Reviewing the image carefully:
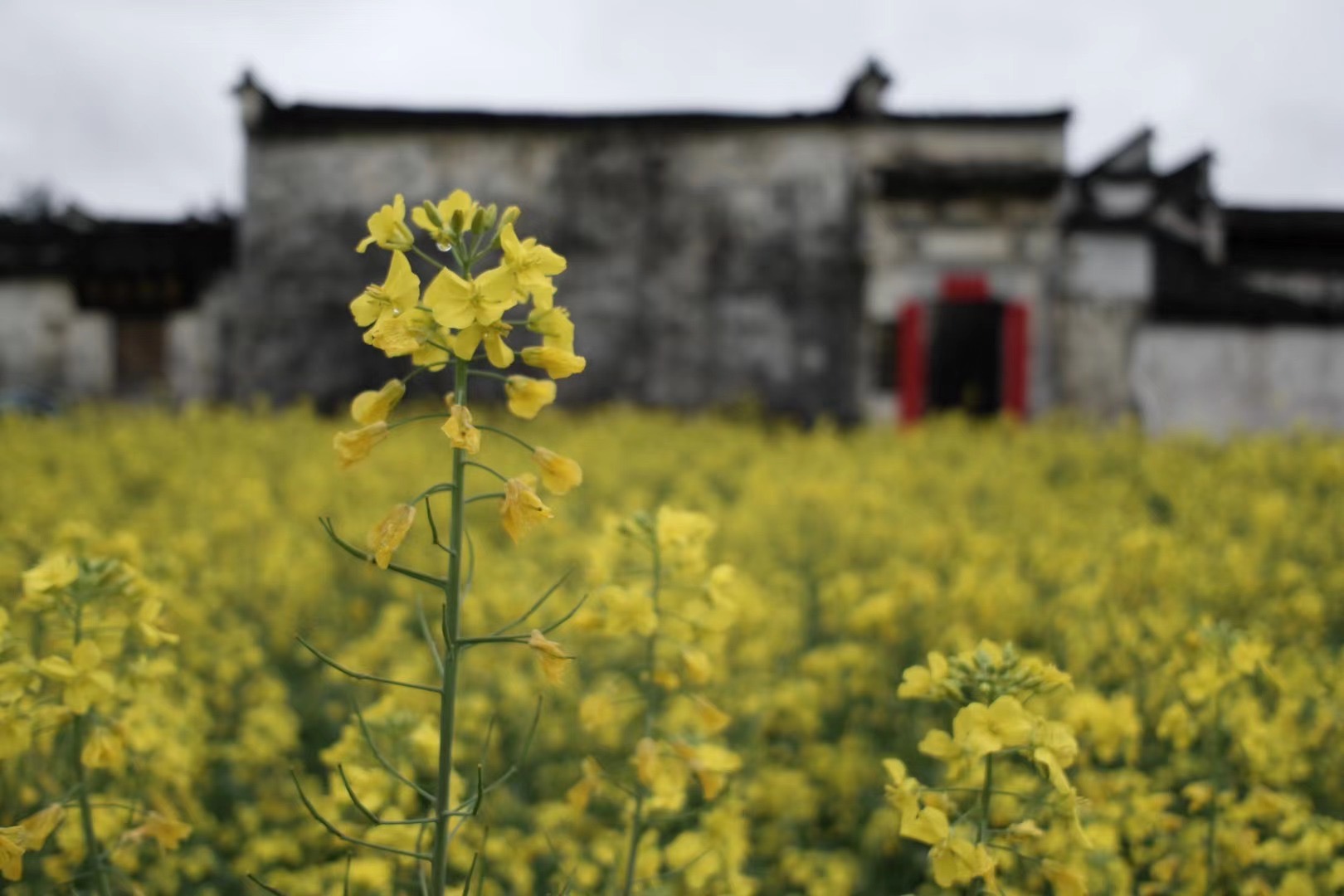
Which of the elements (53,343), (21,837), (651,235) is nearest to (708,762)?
(21,837)

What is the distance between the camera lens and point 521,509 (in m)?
1.26

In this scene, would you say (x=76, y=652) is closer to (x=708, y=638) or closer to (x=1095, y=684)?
(x=708, y=638)

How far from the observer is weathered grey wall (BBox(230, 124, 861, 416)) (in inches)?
488

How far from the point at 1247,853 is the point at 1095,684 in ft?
4.24

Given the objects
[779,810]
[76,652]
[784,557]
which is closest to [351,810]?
[76,652]

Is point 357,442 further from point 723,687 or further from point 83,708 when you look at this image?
point 723,687

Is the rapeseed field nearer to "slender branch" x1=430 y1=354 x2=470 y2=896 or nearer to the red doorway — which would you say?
"slender branch" x1=430 y1=354 x2=470 y2=896

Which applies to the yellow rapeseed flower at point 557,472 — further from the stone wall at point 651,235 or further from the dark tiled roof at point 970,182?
the dark tiled roof at point 970,182

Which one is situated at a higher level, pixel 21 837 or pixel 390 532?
pixel 390 532

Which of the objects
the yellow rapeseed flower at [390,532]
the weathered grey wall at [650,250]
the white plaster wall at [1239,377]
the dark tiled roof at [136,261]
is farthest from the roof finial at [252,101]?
the yellow rapeseed flower at [390,532]

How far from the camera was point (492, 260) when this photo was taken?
11.0m

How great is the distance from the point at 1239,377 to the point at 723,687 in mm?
10393

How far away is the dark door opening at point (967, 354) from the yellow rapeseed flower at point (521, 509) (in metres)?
11.4

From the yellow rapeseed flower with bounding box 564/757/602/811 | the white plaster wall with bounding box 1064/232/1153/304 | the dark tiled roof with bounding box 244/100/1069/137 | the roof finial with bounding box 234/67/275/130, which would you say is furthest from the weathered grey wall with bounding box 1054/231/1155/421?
the yellow rapeseed flower with bounding box 564/757/602/811
